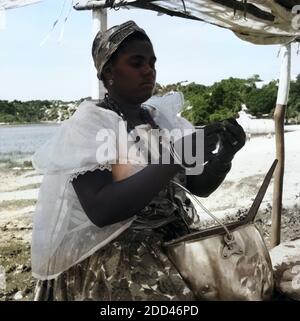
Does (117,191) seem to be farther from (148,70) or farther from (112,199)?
(148,70)

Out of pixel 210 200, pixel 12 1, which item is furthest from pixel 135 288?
pixel 210 200

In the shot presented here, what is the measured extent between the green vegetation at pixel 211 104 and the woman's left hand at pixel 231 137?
1041mm

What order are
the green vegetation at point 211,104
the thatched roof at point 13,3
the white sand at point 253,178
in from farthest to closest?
1. the white sand at point 253,178
2. the green vegetation at point 211,104
3. the thatched roof at point 13,3

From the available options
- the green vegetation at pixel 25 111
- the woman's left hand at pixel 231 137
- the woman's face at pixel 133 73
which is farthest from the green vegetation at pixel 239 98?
the woman's left hand at pixel 231 137

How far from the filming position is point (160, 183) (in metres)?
1.16

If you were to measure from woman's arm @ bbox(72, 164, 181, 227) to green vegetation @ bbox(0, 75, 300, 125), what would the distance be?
106cm

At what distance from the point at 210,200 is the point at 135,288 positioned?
4.87 meters

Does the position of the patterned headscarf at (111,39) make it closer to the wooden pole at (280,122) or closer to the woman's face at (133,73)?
the woman's face at (133,73)

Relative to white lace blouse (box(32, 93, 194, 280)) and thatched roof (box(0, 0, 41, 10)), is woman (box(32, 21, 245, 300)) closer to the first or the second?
white lace blouse (box(32, 93, 194, 280))

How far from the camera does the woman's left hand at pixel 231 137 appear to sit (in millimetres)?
1160

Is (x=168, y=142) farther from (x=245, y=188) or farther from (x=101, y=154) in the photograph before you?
(x=245, y=188)

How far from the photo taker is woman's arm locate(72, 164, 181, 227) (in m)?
1.15

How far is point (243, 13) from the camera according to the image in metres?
2.38

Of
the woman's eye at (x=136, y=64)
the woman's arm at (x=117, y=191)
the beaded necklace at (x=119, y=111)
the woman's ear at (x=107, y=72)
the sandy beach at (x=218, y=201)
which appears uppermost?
the woman's eye at (x=136, y=64)
